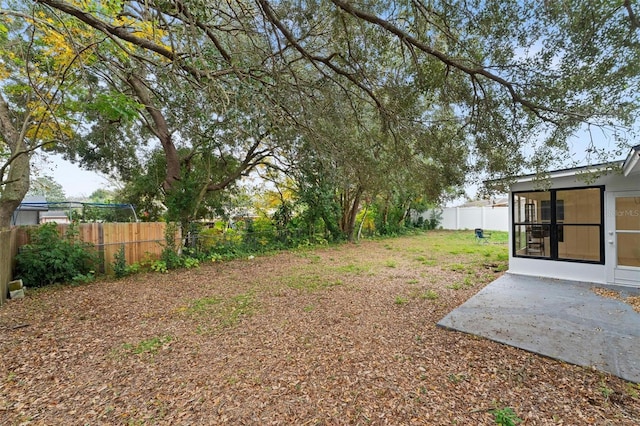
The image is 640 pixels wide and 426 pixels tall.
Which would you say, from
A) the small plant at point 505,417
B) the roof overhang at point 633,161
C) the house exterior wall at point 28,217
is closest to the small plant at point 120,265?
the small plant at point 505,417

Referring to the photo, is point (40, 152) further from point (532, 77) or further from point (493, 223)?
point (493, 223)

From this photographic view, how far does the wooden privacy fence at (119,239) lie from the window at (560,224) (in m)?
8.19

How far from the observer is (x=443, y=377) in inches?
94.0

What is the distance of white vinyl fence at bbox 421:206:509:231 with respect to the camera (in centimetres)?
1731

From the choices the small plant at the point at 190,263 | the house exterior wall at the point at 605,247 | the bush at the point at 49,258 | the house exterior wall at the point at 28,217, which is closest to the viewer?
the house exterior wall at the point at 605,247

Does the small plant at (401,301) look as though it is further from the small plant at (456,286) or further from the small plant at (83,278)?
the small plant at (83,278)

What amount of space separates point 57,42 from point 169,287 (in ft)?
14.5

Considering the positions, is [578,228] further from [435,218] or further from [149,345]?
[435,218]

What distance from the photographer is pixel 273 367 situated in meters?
2.58

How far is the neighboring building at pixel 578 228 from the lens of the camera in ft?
16.0

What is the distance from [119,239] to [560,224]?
9270mm

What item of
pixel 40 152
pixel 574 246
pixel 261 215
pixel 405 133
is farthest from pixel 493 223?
pixel 40 152

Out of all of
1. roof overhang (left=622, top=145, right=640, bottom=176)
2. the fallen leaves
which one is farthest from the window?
roof overhang (left=622, top=145, right=640, bottom=176)

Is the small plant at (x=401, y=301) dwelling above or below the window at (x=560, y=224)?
below
